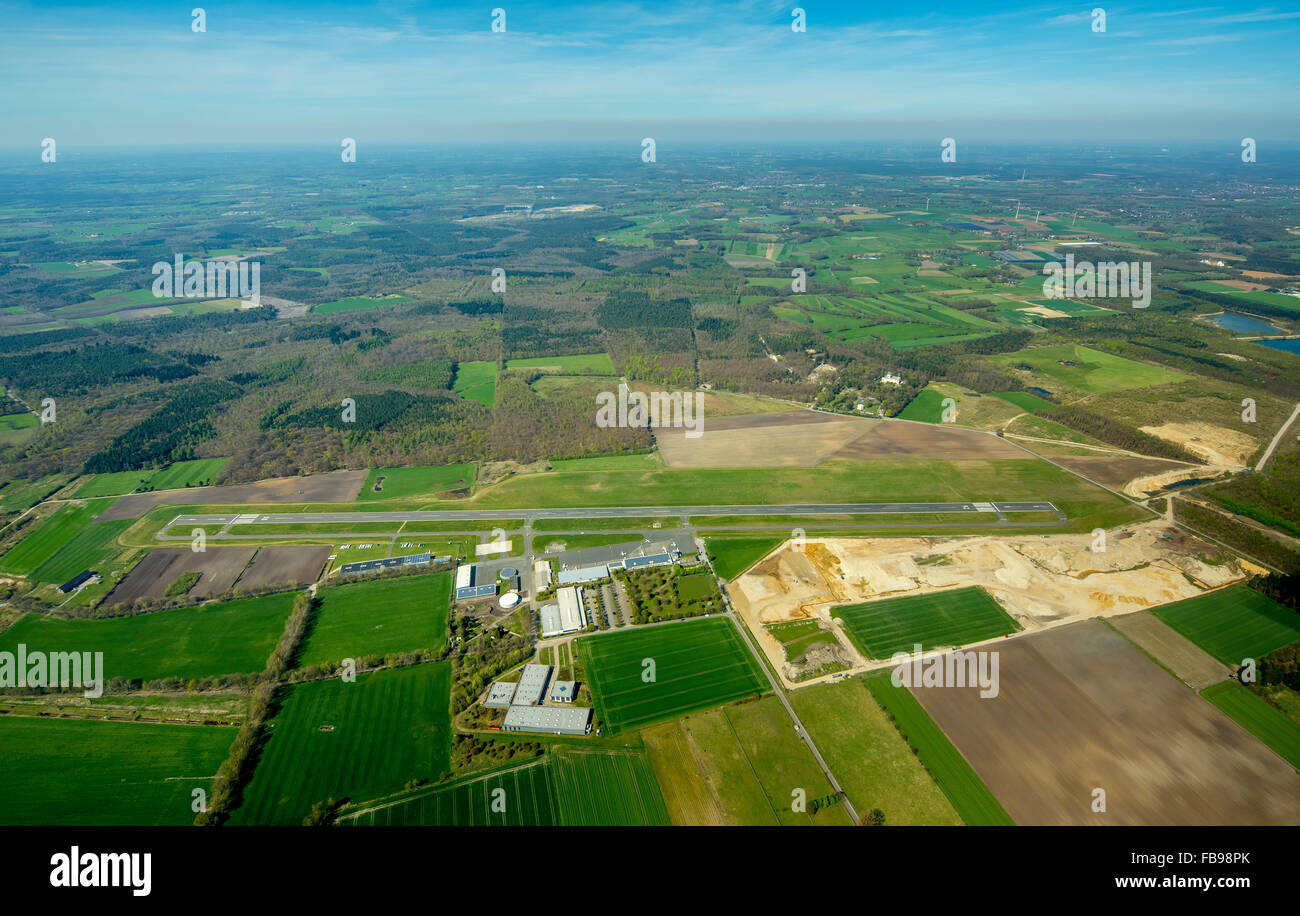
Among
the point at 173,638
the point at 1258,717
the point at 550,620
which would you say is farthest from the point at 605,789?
the point at 1258,717

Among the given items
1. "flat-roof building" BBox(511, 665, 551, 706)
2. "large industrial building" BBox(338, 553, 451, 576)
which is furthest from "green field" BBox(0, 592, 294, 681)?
"flat-roof building" BBox(511, 665, 551, 706)

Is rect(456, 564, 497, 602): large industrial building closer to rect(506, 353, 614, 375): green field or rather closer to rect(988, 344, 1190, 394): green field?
rect(506, 353, 614, 375): green field

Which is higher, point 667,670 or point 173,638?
point 173,638

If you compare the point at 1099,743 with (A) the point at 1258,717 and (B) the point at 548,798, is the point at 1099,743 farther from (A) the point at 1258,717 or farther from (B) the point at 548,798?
(B) the point at 548,798

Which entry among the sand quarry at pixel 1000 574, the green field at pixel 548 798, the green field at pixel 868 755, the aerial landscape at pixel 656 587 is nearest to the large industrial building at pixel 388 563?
the aerial landscape at pixel 656 587

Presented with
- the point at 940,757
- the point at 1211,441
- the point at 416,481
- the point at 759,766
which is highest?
the point at 1211,441
